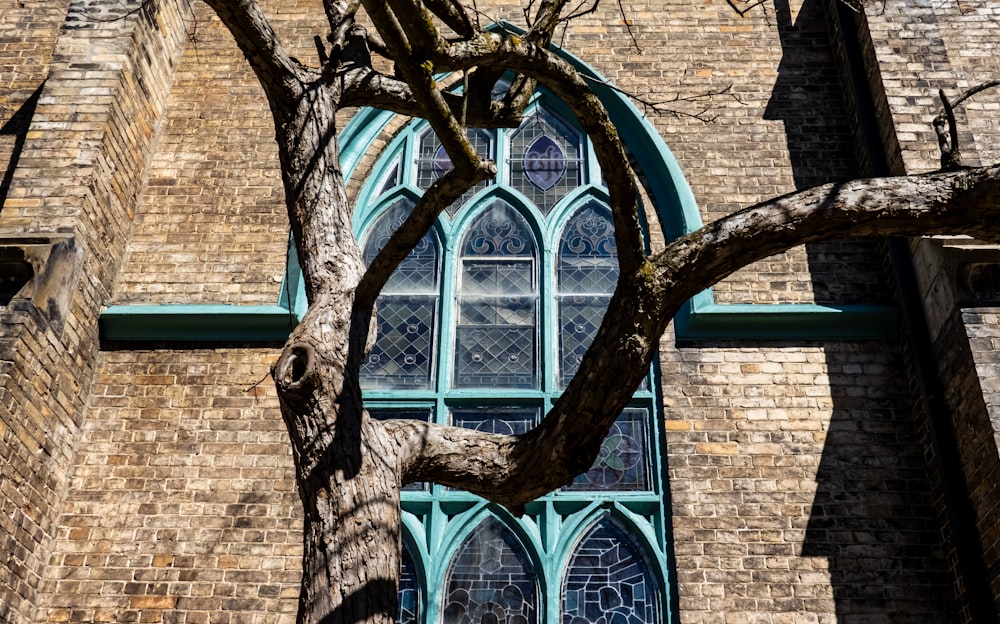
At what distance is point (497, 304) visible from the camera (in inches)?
319

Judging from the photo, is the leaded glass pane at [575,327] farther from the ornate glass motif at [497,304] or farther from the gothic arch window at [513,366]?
the ornate glass motif at [497,304]

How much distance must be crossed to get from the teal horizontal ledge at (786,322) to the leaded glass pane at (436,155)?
2282mm

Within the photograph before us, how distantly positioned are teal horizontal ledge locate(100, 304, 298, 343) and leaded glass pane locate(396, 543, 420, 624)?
6.20 ft

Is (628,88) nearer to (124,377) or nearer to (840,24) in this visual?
(840,24)

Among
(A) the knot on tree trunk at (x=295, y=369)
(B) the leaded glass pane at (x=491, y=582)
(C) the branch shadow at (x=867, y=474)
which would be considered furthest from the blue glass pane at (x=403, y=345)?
(A) the knot on tree trunk at (x=295, y=369)

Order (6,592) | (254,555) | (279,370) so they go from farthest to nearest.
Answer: (254,555) → (6,592) → (279,370)

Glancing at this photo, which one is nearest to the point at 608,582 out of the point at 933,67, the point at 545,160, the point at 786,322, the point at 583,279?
the point at 786,322

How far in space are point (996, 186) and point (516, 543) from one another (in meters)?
4.03

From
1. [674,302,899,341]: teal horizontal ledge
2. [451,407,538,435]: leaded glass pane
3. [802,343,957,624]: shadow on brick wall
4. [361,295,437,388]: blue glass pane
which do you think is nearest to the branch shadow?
[802,343,957,624]: shadow on brick wall

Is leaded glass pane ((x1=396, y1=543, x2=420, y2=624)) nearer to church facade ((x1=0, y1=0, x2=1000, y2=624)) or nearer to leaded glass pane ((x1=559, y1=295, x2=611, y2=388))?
church facade ((x1=0, y1=0, x2=1000, y2=624))

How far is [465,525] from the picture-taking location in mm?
7004

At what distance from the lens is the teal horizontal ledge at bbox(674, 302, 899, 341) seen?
24.5ft

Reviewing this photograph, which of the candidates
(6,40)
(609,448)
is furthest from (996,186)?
(6,40)

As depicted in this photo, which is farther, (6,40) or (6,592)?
(6,40)
